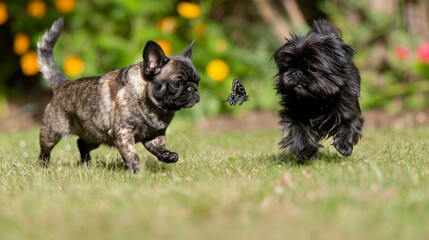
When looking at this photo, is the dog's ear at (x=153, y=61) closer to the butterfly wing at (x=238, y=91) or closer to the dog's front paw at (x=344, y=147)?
the butterfly wing at (x=238, y=91)

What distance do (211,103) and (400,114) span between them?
2806mm

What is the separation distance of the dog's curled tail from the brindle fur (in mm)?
371

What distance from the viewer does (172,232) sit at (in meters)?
3.45

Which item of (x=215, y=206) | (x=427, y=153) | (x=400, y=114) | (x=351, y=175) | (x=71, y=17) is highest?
(x=71, y=17)

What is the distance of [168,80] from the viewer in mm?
5562

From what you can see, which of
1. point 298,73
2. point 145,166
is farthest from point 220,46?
point 298,73

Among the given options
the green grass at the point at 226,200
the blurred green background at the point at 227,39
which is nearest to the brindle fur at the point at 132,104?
the green grass at the point at 226,200

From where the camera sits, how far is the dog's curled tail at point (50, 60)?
6793 millimetres

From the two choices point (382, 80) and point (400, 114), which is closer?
point (400, 114)

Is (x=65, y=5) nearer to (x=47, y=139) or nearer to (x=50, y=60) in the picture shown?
(x=50, y=60)

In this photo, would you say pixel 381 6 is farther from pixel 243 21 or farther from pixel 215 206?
pixel 215 206

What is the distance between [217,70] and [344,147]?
16.0ft

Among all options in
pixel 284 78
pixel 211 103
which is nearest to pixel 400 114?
pixel 211 103

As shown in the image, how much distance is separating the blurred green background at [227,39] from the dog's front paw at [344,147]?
176 inches
